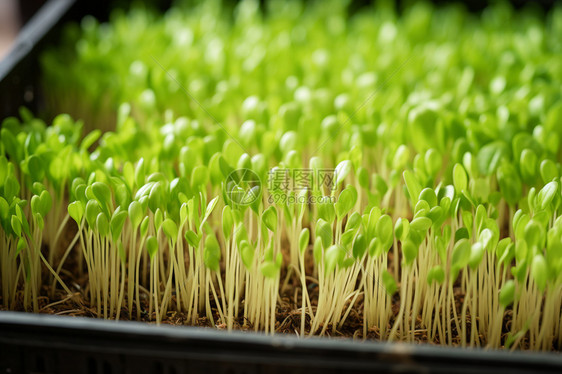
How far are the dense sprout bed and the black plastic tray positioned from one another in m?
0.17

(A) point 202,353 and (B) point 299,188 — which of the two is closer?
(A) point 202,353

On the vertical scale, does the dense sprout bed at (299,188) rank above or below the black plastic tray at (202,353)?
above

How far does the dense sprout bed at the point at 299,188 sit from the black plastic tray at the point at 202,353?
17 centimetres

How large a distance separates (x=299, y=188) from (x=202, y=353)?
44cm

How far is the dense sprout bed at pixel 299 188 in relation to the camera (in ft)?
3.12

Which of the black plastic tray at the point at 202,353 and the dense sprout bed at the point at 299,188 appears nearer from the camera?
the black plastic tray at the point at 202,353

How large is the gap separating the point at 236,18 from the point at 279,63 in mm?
582

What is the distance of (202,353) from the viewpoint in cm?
76

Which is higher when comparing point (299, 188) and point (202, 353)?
point (299, 188)

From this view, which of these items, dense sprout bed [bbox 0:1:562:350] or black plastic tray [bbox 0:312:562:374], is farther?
dense sprout bed [bbox 0:1:562:350]

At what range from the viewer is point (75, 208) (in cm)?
98

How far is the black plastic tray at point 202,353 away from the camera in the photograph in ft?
2.37

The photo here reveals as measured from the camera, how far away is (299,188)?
112 cm

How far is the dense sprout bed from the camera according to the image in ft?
3.12
